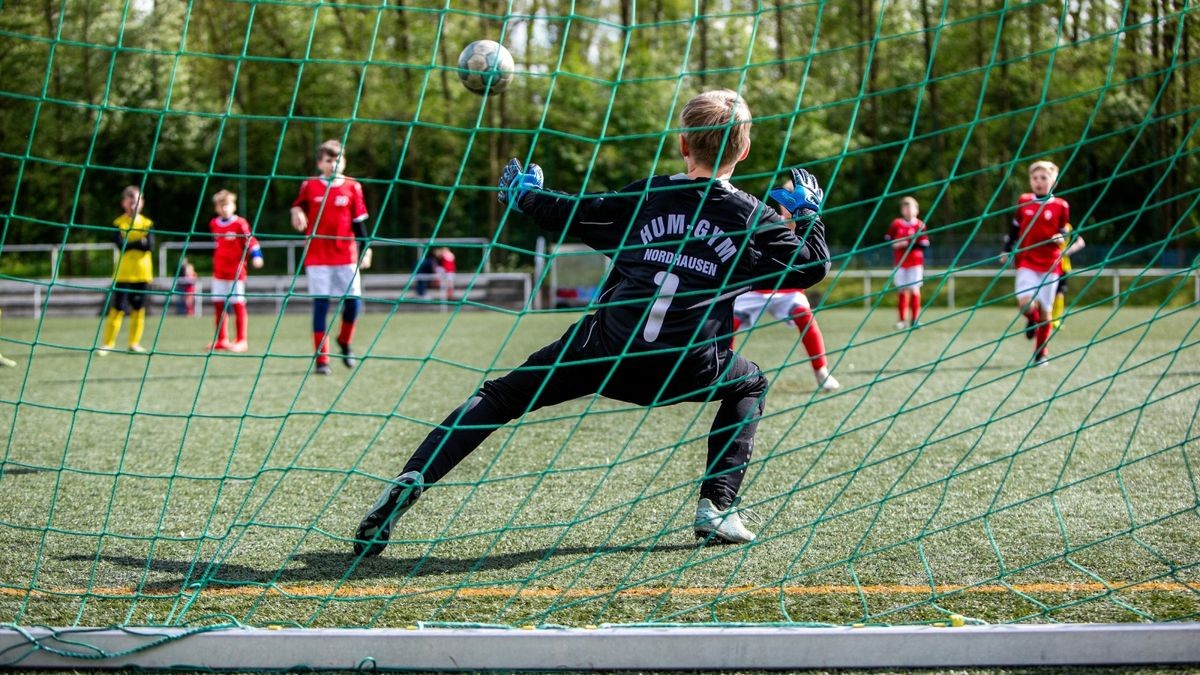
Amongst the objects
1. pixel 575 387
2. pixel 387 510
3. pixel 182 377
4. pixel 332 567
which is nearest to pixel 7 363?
pixel 182 377

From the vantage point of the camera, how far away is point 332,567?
3191 mm

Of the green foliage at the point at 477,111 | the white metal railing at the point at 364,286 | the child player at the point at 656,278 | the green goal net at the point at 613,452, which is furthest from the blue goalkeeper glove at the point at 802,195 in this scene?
the green foliage at the point at 477,111

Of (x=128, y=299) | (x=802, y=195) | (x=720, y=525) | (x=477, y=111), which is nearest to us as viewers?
(x=802, y=195)

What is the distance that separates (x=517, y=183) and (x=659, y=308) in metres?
0.51

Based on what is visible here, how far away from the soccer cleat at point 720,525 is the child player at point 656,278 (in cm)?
12

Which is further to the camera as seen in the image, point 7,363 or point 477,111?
point 477,111

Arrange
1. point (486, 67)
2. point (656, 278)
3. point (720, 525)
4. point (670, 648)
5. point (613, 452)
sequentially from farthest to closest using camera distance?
point (613, 452) → point (486, 67) → point (720, 525) → point (656, 278) → point (670, 648)

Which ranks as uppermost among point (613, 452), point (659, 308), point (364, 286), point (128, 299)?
point (659, 308)

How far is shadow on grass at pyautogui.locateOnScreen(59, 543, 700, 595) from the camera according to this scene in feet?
9.91

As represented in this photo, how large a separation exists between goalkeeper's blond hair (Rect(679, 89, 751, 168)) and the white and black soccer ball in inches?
25.3

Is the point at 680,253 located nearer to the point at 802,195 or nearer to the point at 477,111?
the point at 802,195

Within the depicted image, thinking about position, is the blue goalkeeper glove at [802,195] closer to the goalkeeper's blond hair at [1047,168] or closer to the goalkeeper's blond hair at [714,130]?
the goalkeeper's blond hair at [714,130]

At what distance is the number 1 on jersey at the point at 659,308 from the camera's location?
3.11 m

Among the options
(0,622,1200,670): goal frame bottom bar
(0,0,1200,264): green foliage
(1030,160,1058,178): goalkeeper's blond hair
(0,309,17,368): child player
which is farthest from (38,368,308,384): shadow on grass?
(0,0,1200,264): green foliage
